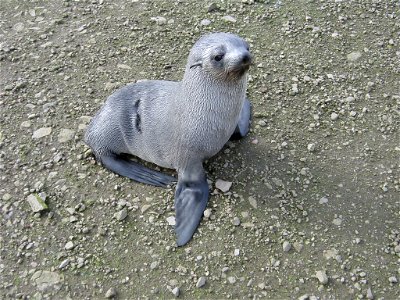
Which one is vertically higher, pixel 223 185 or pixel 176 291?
pixel 223 185

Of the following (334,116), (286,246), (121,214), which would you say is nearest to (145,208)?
(121,214)

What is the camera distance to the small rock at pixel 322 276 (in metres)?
2.95

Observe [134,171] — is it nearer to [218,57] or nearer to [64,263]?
[64,263]

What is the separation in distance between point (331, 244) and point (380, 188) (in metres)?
0.59

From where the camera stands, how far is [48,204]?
137 inches

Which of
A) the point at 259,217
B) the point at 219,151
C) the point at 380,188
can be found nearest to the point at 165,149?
the point at 219,151

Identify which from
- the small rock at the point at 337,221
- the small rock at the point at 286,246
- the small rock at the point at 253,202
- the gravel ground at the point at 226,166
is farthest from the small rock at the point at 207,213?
the small rock at the point at 337,221

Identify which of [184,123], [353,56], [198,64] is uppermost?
[198,64]

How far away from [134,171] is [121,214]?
34cm

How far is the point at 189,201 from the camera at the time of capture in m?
3.29

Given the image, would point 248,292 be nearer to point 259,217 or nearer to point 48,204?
point 259,217

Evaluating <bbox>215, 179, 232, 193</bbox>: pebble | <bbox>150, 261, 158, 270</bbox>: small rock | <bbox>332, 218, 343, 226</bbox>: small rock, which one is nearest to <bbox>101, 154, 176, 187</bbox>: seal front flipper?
<bbox>215, 179, 232, 193</bbox>: pebble

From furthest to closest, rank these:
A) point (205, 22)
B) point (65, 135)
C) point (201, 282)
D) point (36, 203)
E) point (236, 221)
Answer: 1. point (205, 22)
2. point (65, 135)
3. point (36, 203)
4. point (236, 221)
5. point (201, 282)

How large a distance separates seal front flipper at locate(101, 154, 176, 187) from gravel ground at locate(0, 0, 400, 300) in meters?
0.05
